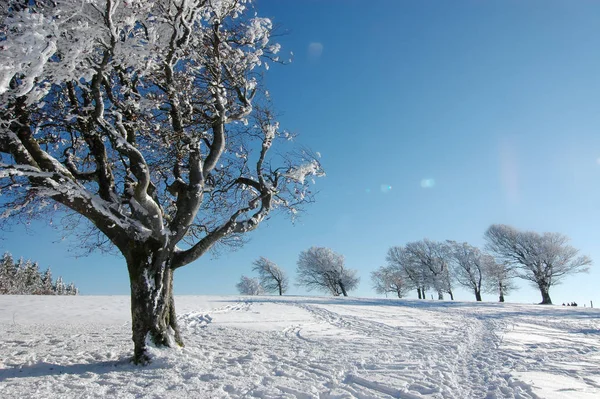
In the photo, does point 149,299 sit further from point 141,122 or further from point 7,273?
point 7,273

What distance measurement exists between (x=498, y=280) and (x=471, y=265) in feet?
12.4

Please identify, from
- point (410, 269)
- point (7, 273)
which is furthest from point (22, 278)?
point (410, 269)

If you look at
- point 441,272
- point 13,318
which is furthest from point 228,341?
point 441,272

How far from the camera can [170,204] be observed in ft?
29.9

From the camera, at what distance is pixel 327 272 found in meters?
56.8

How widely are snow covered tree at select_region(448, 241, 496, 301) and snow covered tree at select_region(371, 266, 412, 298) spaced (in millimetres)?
8450

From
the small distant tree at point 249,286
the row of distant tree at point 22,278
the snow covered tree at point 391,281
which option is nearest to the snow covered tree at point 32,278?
the row of distant tree at point 22,278

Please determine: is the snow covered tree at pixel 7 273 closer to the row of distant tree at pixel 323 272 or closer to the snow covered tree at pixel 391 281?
the row of distant tree at pixel 323 272

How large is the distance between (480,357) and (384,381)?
358cm

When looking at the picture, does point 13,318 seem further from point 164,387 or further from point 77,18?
point 77,18

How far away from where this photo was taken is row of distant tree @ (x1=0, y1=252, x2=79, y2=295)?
5086 cm

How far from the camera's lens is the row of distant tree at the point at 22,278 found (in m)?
50.9

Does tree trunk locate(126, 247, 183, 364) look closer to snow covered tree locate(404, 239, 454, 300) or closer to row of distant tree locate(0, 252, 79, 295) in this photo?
snow covered tree locate(404, 239, 454, 300)

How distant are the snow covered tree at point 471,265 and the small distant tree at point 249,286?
4042 cm
